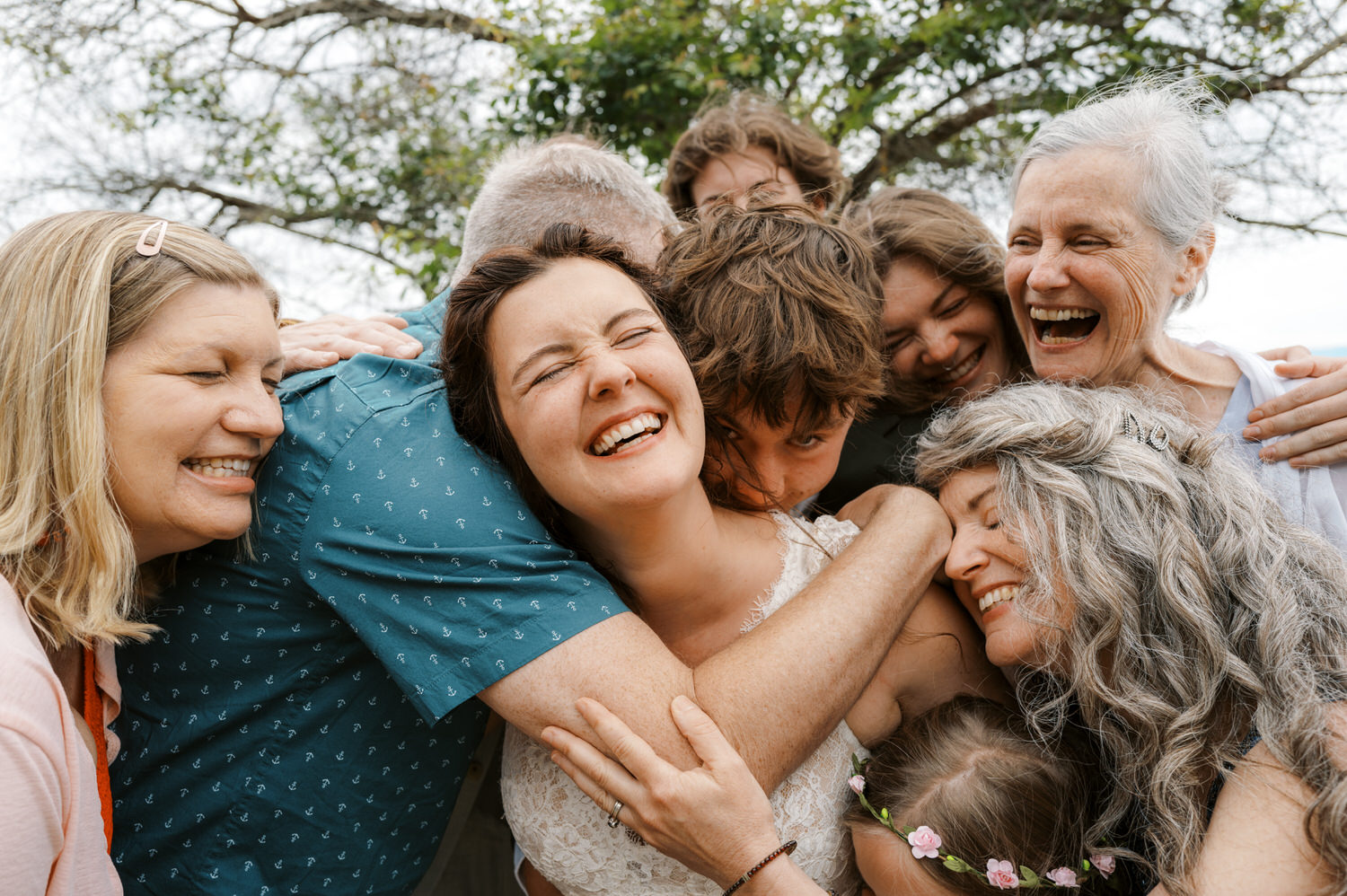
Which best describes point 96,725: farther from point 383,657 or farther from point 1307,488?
point 1307,488

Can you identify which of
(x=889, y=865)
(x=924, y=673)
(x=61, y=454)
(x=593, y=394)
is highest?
(x=593, y=394)

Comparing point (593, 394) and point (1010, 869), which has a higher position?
point (593, 394)

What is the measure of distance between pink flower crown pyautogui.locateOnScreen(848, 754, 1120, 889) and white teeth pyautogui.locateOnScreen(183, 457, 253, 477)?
5.59 ft

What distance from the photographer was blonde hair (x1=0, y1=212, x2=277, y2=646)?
186 cm

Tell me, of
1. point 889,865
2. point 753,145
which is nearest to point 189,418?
point 889,865

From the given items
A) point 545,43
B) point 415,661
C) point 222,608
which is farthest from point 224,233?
point 415,661

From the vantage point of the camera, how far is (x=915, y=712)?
236 cm

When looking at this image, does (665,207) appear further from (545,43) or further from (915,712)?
(545,43)

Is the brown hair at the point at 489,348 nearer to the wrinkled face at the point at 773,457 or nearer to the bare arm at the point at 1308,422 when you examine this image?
the wrinkled face at the point at 773,457

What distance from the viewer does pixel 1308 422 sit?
8.48 ft

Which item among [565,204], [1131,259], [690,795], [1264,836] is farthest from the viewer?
[565,204]

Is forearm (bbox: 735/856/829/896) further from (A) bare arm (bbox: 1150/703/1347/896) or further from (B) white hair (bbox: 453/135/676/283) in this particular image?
(B) white hair (bbox: 453/135/676/283)

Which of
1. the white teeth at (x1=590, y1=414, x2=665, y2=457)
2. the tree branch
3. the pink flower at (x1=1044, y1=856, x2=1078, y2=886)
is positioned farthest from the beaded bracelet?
the tree branch

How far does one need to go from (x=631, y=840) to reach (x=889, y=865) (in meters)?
0.61
